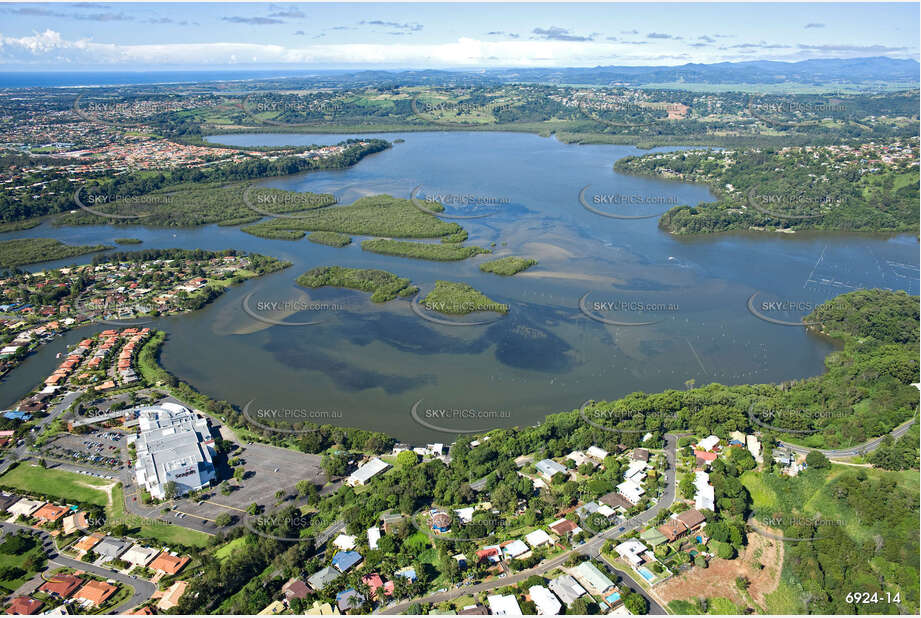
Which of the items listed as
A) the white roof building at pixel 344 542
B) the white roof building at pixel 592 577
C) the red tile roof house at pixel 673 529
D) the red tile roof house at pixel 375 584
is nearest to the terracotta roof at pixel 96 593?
the white roof building at pixel 344 542

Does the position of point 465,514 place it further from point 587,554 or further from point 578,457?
point 578,457

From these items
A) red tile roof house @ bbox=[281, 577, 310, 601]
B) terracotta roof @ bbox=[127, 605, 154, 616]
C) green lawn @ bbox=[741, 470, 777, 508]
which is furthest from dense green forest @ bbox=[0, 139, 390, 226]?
green lawn @ bbox=[741, 470, 777, 508]

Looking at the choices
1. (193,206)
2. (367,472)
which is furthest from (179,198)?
(367,472)

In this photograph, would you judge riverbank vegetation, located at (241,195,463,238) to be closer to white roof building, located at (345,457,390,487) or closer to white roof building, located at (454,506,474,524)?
white roof building, located at (345,457,390,487)

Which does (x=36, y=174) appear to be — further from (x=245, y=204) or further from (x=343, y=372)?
(x=343, y=372)

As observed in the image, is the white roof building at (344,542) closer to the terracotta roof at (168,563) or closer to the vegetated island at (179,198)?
the terracotta roof at (168,563)

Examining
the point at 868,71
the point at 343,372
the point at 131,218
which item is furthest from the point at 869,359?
the point at 868,71
